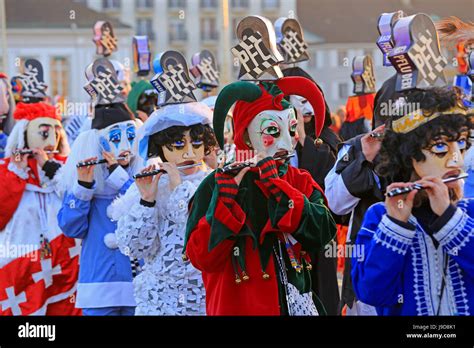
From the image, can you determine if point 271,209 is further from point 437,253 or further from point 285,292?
point 437,253

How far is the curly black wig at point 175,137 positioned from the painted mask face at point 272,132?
0.85m

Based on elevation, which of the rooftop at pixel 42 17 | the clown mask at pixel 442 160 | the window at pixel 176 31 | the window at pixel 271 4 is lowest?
the clown mask at pixel 442 160

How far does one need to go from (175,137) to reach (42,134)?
1.96 meters

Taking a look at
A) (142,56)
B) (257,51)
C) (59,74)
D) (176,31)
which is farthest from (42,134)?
(59,74)

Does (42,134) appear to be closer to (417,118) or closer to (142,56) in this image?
(142,56)

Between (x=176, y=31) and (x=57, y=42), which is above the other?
(x=57, y=42)

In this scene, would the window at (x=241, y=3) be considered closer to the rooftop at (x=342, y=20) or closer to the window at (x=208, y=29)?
the window at (x=208, y=29)

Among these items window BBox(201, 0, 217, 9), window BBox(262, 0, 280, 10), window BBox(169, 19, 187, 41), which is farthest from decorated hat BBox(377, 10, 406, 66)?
window BBox(201, 0, 217, 9)

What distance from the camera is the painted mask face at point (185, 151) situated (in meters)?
5.54

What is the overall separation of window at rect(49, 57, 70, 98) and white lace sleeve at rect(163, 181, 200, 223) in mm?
13674

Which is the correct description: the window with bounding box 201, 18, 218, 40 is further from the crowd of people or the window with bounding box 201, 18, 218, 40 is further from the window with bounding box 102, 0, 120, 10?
the crowd of people

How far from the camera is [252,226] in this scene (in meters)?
4.61

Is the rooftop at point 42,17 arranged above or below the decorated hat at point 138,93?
above

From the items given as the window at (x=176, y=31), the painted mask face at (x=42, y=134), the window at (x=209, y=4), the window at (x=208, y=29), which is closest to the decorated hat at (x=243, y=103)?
the painted mask face at (x=42, y=134)
